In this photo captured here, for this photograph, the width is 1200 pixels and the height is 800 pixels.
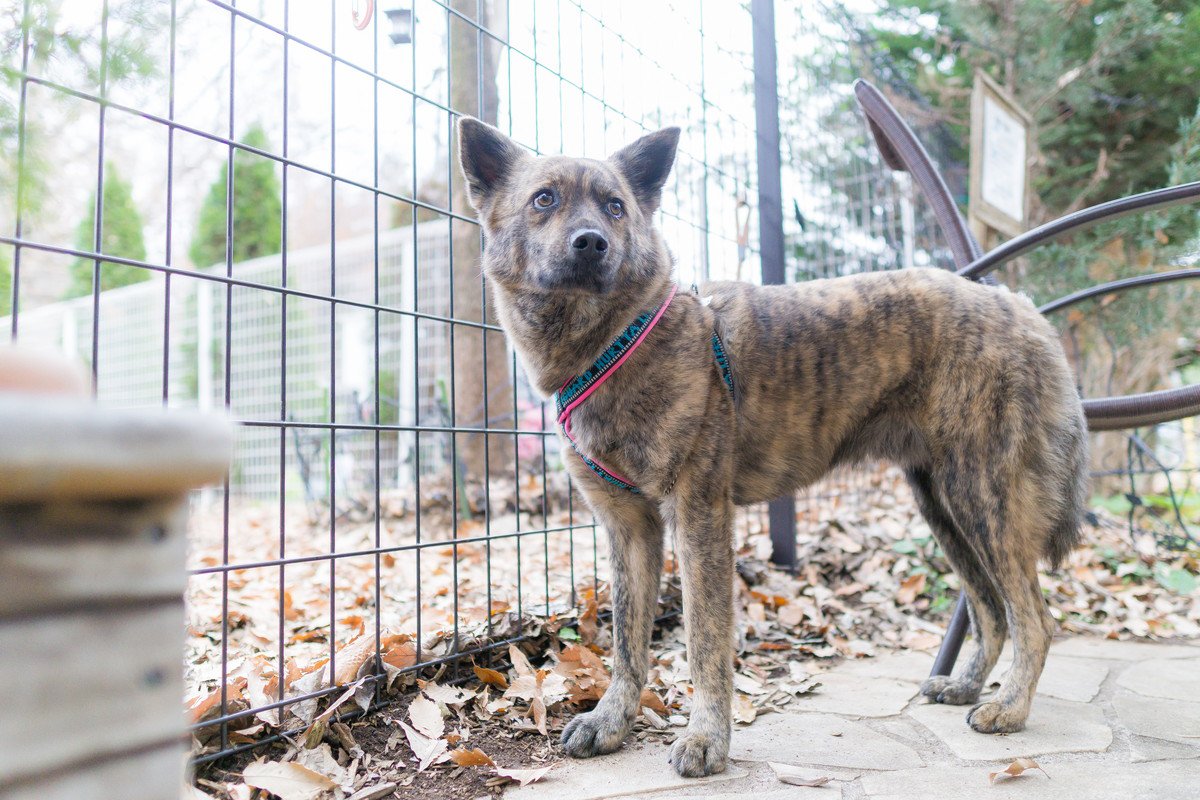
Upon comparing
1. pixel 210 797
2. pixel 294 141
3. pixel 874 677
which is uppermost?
pixel 294 141

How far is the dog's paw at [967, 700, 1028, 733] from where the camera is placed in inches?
86.7

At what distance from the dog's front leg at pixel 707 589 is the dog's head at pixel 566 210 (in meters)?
0.66

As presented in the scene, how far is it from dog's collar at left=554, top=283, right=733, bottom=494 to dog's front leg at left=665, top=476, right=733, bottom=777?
18cm

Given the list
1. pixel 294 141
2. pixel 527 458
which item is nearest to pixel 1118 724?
pixel 527 458

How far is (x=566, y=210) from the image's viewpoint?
2.31m

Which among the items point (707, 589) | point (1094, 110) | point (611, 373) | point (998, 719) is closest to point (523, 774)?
point (707, 589)

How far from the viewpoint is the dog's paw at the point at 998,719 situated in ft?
7.23

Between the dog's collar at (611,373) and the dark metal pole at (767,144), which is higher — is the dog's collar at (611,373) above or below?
below

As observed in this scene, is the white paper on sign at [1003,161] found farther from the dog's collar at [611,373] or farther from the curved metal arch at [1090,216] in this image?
the dog's collar at [611,373]

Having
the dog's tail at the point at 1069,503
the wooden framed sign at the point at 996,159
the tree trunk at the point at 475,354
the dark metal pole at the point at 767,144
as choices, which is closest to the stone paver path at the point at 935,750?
the dog's tail at the point at 1069,503

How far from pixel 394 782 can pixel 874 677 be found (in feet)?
5.78

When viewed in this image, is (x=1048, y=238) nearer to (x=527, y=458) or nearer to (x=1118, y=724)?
(x=1118, y=724)

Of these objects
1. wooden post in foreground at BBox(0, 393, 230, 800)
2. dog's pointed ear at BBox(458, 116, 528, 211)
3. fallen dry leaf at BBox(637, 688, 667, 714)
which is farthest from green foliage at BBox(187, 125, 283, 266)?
wooden post in foreground at BBox(0, 393, 230, 800)

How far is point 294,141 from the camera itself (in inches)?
396
